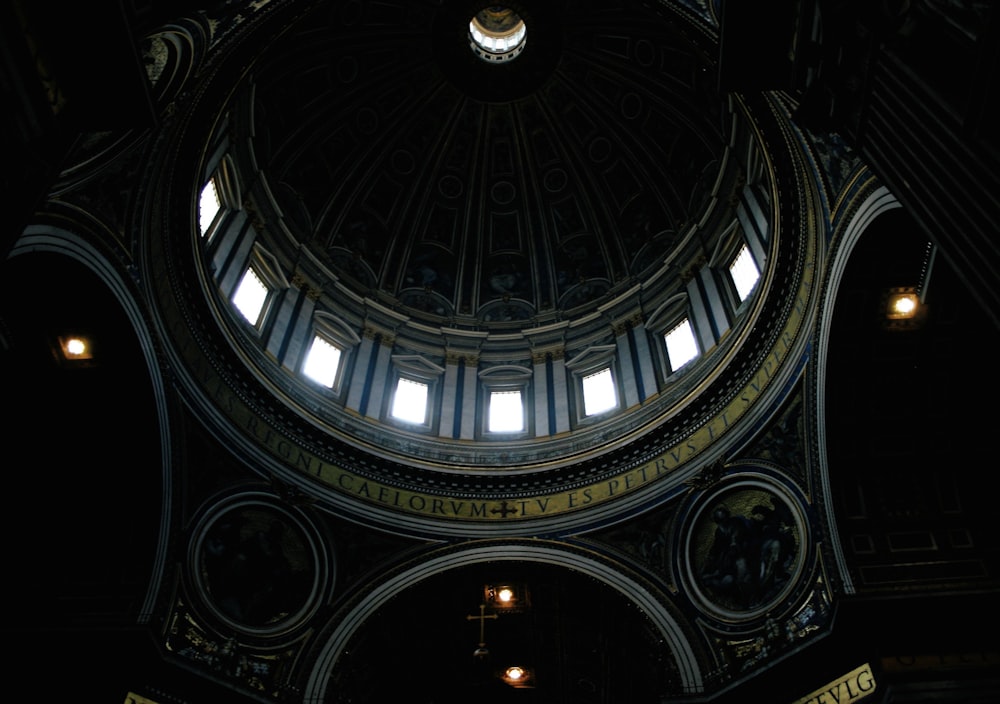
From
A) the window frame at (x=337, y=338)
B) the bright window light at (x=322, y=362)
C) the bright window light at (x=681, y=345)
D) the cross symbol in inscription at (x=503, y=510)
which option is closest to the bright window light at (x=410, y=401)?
the window frame at (x=337, y=338)

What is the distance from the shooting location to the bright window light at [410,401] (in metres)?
21.9

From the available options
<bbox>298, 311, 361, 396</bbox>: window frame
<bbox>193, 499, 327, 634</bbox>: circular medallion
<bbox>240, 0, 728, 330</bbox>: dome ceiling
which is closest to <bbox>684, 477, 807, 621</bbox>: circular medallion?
<bbox>193, 499, 327, 634</bbox>: circular medallion

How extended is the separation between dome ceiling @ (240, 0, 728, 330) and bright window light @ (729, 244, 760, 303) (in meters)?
2.99

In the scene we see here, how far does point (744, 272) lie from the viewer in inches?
788

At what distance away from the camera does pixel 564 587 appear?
17984 millimetres

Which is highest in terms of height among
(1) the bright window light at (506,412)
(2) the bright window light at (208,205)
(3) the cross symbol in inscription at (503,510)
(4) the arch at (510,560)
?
(2) the bright window light at (208,205)

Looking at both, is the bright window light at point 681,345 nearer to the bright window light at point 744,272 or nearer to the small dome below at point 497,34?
the bright window light at point 744,272

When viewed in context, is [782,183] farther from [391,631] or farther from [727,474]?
[391,631]

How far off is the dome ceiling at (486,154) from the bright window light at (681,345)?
2.68 m

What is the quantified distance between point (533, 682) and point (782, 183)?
13.4m

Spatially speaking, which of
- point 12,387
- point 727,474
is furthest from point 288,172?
point 727,474

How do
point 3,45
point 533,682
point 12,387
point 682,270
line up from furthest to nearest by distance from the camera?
1. point 682,270
2. point 533,682
3. point 12,387
4. point 3,45

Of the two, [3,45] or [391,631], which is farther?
[391,631]

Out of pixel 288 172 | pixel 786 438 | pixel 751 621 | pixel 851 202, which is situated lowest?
pixel 751 621
